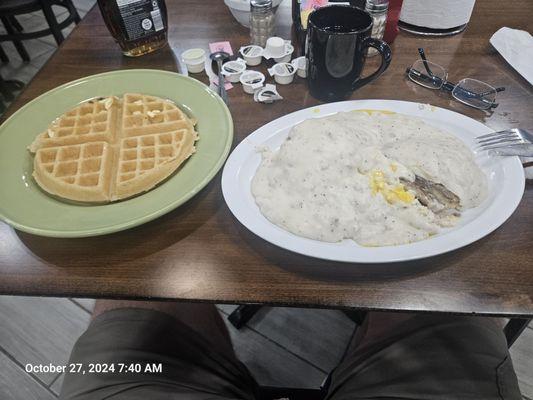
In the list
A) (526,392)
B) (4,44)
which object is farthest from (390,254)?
(4,44)

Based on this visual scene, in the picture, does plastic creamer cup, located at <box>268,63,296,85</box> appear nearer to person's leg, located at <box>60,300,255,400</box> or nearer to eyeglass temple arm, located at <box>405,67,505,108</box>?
eyeglass temple arm, located at <box>405,67,505,108</box>

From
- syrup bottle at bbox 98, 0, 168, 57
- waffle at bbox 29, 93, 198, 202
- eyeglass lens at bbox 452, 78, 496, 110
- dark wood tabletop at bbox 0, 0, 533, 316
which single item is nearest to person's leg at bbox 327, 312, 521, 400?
dark wood tabletop at bbox 0, 0, 533, 316

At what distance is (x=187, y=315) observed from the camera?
3.36ft

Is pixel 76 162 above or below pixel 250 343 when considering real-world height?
above

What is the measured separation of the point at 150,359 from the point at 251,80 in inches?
28.8

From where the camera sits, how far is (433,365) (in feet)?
2.66

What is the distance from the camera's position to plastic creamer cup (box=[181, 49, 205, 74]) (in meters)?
1.08

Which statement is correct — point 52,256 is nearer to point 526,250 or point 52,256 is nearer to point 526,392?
point 526,250

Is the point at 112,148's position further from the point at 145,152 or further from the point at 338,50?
the point at 338,50

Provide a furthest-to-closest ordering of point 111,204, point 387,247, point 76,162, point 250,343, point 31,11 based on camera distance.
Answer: point 31,11, point 250,343, point 76,162, point 111,204, point 387,247

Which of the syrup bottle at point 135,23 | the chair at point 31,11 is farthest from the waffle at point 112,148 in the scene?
the chair at point 31,11

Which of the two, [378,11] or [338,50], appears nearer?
[338,50]

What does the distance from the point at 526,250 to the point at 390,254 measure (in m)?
0.26

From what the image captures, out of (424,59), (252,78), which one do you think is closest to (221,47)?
(252,78)
